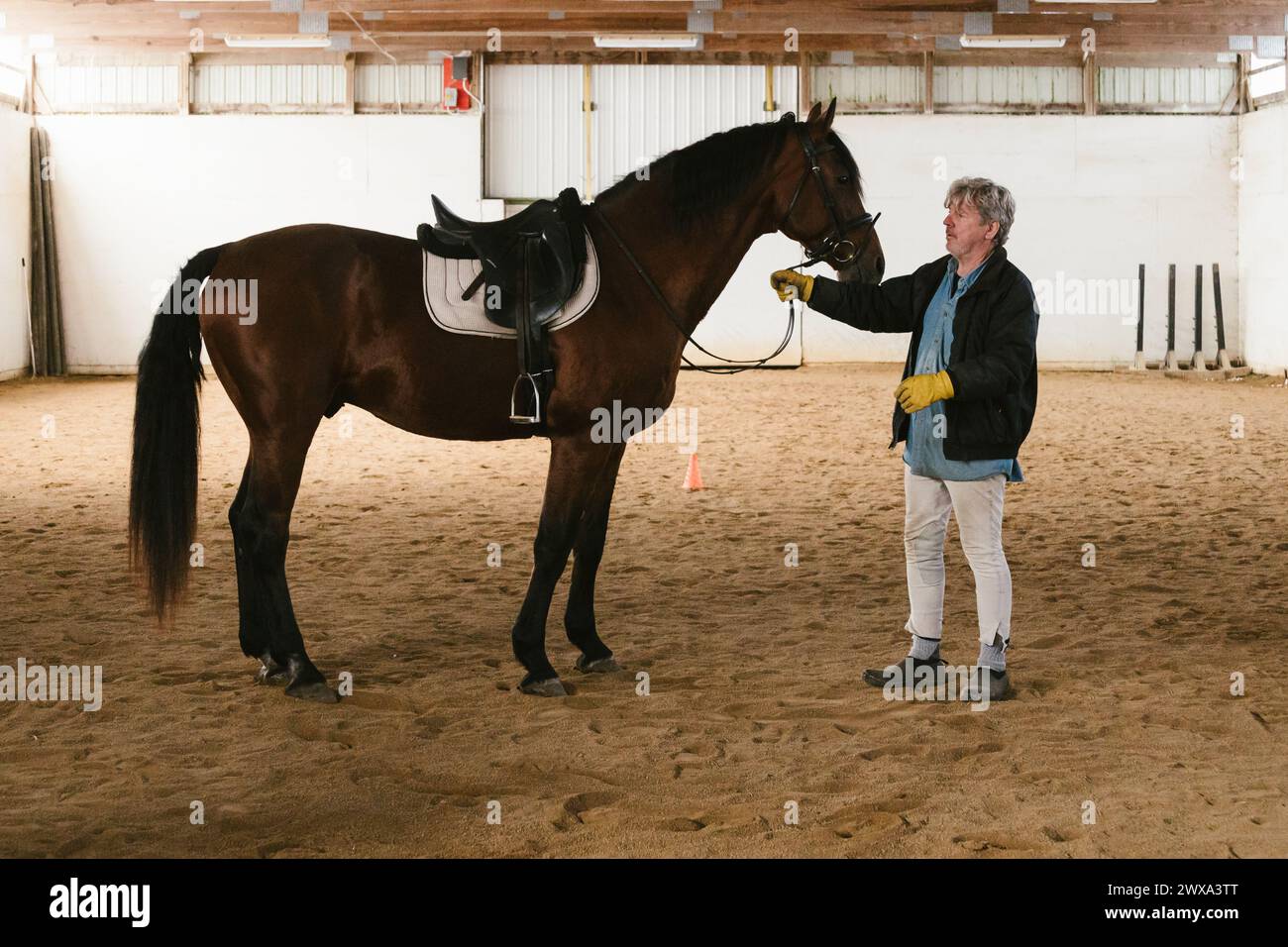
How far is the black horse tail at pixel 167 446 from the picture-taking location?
4.07 metres

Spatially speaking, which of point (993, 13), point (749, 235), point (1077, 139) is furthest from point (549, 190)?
point (749, 235)

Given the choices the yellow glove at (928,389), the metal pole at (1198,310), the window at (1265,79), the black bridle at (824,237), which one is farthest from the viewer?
the metal pole at (1198,310)

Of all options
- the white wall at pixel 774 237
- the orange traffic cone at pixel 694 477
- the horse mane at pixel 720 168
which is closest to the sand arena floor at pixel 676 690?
the orange traffic cone at pixel 694 477

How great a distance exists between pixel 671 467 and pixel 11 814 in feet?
20.9

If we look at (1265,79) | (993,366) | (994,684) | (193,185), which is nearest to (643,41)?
(193,185)

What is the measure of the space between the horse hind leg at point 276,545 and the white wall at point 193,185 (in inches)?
565

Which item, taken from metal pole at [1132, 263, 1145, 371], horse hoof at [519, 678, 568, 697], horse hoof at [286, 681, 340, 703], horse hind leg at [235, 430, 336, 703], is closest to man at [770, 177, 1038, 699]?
horse hoof at [519, 678, 568, 697]

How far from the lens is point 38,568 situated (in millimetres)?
5895

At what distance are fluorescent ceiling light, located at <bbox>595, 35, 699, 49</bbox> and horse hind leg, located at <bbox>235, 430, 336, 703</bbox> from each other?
43.6 feet

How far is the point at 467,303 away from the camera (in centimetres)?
410

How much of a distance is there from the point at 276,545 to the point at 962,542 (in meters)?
2.15

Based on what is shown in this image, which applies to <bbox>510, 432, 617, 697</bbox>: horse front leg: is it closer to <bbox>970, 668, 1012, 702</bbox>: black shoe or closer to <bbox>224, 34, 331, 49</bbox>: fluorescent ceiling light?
<bbox>970, 668, 1012, 702</bbox>: black shoe

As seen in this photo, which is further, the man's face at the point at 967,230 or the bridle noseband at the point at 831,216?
the bridle noseband at the point at 831,216

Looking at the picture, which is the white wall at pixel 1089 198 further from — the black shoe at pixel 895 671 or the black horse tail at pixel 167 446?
the black horse tail at pixel 167 446
